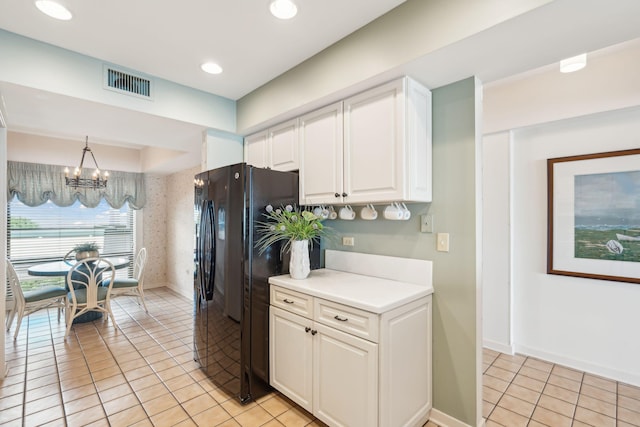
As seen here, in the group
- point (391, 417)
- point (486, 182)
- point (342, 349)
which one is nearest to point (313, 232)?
point (342, 349)

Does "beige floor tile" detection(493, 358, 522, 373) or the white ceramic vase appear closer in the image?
the white ceramic vase

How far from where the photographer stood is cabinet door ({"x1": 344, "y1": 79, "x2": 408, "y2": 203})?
6.14 feet

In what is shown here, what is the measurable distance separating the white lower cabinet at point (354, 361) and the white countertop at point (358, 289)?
5 centimetres

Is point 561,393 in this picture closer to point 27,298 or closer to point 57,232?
point 27,298

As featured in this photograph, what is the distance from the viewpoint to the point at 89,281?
3.61 m

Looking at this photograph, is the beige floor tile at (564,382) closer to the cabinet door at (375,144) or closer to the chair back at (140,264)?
the cabinet door at (375,144)

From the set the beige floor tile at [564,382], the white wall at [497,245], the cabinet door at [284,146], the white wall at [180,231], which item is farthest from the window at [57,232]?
the beige floor tile at [564,382]

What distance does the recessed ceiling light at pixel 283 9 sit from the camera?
1702mm

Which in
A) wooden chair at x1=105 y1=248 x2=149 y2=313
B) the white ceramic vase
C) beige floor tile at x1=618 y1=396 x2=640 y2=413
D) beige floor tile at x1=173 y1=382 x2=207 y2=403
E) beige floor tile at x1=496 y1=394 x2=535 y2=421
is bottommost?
beige floor tile at x1=173 y1=382 x2=207 y2=403

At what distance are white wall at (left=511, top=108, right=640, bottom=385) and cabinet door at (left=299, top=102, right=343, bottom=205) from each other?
1.95 metres

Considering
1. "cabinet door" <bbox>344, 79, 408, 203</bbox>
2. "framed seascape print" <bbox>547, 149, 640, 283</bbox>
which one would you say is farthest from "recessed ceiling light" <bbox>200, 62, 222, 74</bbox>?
"framed seascape print" <bbox>547, 149, 640, 283</bbox>

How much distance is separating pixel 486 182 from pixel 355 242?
5.40 ft

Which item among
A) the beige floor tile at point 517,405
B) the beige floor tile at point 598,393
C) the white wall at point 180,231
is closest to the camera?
the beige floor tile at point 517,405

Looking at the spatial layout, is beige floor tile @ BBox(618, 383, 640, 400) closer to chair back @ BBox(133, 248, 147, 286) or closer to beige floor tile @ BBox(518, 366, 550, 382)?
beige floor tile @ BBox(518, 366, 550, 382)
